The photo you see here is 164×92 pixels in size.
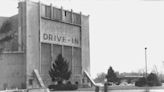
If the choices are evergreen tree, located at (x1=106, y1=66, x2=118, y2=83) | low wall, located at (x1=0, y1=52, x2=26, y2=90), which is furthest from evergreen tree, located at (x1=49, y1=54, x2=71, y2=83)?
evergreen tree, located at (x1=106, y1=66, x2=118, y2=83)

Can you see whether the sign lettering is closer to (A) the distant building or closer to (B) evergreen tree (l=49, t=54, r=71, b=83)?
(A) the distant building

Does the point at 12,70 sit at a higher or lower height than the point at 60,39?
lower

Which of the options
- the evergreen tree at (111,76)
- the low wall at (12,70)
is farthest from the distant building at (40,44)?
the evergreen tree at (111,76)

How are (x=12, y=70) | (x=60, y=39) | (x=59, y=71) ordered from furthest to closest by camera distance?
(x=60, y=39)
(x=59, y=71)
(x=12, y=70)

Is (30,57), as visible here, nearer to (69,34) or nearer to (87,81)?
(69,34)

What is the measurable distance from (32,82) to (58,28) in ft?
41.0

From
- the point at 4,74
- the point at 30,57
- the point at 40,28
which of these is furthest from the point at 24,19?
the point at 4,74

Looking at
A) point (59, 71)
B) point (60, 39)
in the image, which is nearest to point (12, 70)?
point (59, 71)

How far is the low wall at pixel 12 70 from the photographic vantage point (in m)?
53.6

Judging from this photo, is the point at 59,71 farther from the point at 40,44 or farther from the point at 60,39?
the point at 60,39

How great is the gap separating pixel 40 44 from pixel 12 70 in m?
7.28

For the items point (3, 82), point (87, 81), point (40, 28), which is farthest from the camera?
point (87, 81)

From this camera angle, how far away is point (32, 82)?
184 ft

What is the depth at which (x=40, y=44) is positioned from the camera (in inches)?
2276
